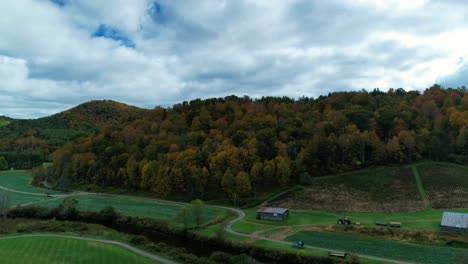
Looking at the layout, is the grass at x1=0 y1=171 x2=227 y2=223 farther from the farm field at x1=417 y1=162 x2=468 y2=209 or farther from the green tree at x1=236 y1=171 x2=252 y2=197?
the farm field at x1=417 y1=162 x2=468 y2=209

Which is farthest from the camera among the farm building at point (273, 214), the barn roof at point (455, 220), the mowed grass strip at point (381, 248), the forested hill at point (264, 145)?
the forested hill at point (264, 145)

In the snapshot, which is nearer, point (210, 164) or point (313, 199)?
point (313, 199)

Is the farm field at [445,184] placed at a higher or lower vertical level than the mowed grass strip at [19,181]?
higher

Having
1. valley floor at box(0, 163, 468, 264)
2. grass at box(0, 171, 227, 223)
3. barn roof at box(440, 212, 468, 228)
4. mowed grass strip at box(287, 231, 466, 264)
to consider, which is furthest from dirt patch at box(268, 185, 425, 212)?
mowed grass strip at box(287, 231, 466, 264)

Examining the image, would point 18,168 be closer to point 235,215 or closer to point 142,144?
point 142,144

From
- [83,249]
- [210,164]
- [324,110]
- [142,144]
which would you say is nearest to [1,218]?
[83,249]

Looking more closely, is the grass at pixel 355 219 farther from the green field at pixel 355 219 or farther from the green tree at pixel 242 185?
the green tree at pixel 242 185

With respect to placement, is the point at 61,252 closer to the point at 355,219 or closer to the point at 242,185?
the point at 242,185

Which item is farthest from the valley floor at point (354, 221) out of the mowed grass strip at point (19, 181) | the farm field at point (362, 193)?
the mowed grass strip at point (19, 181)
